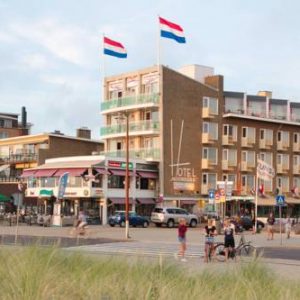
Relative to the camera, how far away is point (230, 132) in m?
77.4

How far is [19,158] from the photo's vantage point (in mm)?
85500

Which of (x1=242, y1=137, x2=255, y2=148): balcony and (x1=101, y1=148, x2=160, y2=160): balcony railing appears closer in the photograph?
(x1=101, y1=148, x2=160, y2=160): balcony railing

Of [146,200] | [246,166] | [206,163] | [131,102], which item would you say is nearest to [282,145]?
[246,166]

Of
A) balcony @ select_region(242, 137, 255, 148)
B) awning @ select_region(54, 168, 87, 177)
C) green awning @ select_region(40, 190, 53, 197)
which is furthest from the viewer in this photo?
balcony @ select_region(242, 137, 255, 148)

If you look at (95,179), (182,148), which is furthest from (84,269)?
(182,148)

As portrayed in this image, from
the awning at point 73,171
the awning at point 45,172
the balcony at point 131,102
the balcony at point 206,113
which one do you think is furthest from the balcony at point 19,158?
the balcony at point 206,113

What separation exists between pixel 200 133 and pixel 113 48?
1363 centimetres

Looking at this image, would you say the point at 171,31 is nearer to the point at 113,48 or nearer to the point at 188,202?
the point at 113,48

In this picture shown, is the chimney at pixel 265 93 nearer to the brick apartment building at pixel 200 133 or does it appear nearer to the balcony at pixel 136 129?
the brick apartment building at pixel 200 133

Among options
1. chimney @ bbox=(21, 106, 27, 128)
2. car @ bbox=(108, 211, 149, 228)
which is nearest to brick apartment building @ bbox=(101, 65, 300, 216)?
car @ bbox=(108, 211, 149, 228)

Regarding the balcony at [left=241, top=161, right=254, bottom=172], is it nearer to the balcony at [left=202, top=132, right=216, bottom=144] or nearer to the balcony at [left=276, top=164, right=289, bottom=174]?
the balcony at [left=276, top=164, right=289, bottom=174]

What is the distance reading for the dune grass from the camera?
24.4 feet

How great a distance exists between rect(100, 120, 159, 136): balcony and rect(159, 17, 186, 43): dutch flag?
9.59 m

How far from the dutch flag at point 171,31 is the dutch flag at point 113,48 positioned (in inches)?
219
